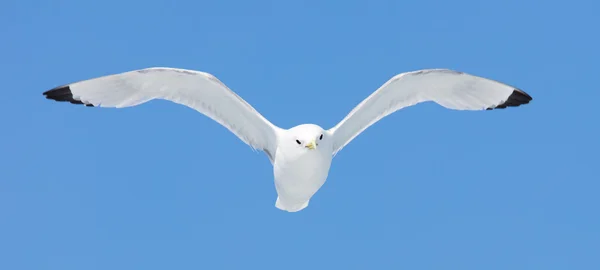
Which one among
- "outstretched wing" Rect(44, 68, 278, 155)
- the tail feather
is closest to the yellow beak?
"outstretched wing" Rect(44, 68, 278, 155)

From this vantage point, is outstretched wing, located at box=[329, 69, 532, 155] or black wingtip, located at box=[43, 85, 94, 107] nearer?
black wingtip, located at box=[43, 85, 94, 107]

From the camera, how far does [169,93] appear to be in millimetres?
11211

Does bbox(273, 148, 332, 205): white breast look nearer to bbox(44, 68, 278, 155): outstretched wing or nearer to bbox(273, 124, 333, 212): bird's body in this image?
bbox(273, 124, 333, 212): bird's body

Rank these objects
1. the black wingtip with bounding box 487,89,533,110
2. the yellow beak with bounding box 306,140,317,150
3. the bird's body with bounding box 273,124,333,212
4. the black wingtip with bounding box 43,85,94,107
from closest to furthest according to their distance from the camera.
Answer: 1. the yellow beak with bounding box 306,140,317,150
2. the bird's body with bounding box 273,124,333,212
3. the black wingtip with bounding box 43,85,94,107
4. the black wingtip with bounding box 487,89,533,110

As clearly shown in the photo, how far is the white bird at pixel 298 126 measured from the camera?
1042 centimetres

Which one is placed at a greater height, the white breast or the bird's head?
the bird's head

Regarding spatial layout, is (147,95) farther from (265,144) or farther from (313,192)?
(313,192)

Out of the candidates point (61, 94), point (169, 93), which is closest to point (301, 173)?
point (169, 93)

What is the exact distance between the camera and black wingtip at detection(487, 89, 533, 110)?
1198cm

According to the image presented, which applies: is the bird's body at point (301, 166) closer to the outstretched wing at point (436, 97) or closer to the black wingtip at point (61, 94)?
the outstretched wing at point (436, 97)

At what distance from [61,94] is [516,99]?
685 cm

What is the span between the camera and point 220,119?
11625 mm

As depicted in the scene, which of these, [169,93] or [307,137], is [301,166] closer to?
[307,137]

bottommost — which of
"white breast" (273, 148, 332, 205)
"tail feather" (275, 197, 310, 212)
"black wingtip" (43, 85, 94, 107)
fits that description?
"white breast" (273, 148, 332, 205)
